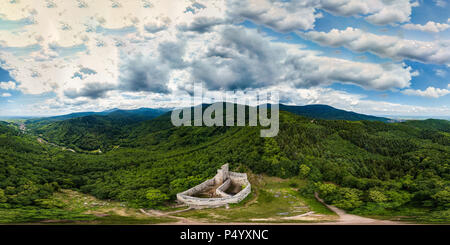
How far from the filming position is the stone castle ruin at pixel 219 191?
152 feet

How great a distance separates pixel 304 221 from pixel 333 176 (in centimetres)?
2743

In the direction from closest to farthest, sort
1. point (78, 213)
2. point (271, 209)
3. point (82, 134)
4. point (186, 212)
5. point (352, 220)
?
point (352, 220) → point (78, 213) → point (186, 212) → point (271, 209) → point (82, 134)

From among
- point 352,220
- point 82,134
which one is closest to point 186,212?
point 352,220

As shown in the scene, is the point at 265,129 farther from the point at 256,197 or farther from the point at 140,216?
the point at 140,216

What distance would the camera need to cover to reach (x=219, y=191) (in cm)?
5247

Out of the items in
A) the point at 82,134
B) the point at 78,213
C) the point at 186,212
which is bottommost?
the point at 186,212

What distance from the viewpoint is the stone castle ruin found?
46.5 metres


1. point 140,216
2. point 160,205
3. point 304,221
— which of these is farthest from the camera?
point 160,205

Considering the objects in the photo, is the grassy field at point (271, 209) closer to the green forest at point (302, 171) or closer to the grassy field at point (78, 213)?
the green forest at point (302, 171)

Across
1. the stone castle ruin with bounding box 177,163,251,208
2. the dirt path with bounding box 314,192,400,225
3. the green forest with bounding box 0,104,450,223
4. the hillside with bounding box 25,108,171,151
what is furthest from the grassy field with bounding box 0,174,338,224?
the hillside with bounding box 25,108,171,151

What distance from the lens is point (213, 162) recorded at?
74375mm

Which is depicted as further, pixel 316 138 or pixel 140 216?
pixel 316 138

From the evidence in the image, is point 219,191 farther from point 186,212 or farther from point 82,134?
point 82,134

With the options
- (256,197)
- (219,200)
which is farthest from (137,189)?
(256,197)
